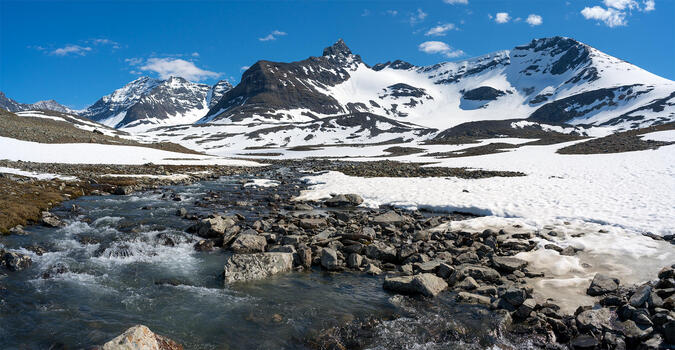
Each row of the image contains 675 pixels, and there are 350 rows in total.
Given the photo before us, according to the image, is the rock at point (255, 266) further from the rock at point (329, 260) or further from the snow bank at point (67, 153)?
the snow bank at point (67, 153)

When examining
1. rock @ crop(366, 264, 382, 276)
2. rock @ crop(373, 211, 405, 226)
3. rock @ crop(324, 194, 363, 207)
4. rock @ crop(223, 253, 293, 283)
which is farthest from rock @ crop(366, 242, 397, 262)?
rock @ crop(324, 194, 363, 207)

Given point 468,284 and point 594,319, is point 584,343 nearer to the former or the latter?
point 594,319

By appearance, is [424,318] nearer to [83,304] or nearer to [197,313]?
[197,313]

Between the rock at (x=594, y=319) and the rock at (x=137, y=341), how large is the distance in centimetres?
774

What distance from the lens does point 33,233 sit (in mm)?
12789

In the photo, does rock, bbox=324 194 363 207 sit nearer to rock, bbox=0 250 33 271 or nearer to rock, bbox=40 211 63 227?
rock, bbox=40 211 63 227

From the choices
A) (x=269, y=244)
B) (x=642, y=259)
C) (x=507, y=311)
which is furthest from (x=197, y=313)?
(x=642, y=259)

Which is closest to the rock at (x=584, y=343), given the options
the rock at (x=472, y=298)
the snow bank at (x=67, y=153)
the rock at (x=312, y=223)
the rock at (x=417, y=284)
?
the rock at (x=472, y=298)

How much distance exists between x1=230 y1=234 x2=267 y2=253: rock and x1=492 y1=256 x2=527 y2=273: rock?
773cm

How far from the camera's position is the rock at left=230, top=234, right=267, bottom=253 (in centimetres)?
1181

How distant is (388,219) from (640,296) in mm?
9651

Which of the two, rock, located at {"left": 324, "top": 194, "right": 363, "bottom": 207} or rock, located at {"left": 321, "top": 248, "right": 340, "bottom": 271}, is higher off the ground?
rock, located at {"left": 324, "top": 194, "right": 363, "bottom": 207}

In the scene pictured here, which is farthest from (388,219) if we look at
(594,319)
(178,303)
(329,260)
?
(178,303)

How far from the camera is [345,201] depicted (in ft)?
67.4
